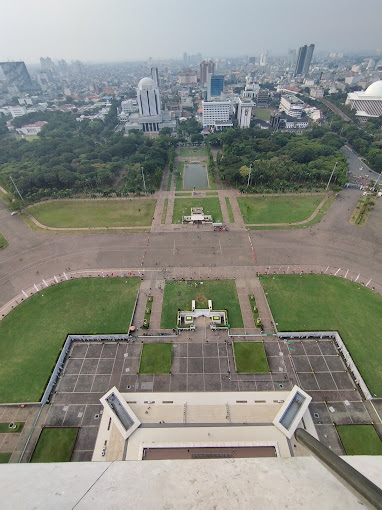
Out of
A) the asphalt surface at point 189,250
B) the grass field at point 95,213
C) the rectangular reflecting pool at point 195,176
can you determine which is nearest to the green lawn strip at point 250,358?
the asphalt surface at point 189,250

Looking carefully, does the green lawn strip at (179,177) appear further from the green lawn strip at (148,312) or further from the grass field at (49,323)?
the green lawn strip at (148,312)

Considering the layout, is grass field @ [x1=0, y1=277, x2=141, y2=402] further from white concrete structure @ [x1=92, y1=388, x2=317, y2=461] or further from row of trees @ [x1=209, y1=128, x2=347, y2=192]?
row of trees @ [x1=209, y1=128, x2=347, y2=192]

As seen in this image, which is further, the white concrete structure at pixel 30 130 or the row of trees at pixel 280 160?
the white concrete structure at pixel 30 130

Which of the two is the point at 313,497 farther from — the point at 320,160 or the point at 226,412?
the point at 320,160

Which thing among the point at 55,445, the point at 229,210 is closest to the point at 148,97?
the point at 229,210

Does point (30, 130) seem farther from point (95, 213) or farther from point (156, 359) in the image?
point (156, 359)

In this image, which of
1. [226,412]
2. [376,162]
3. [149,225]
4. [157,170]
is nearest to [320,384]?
[226,412]
